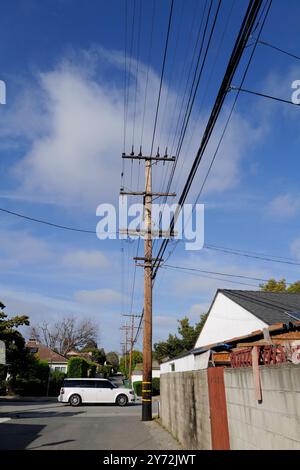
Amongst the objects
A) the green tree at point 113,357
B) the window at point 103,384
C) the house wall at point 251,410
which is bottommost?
the house wall at point 251,410

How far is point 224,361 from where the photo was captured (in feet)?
28.2

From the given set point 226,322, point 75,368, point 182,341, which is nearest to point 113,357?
point 182,341

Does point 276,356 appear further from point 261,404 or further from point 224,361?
point 224,361

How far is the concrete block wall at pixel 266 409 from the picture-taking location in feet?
13.2

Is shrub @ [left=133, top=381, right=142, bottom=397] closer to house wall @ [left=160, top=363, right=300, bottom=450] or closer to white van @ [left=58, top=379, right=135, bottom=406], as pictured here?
white van @ [left=58, top=379, right=135, bottom=406]

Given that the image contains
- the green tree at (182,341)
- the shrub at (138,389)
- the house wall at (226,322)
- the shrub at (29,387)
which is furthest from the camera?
the green tree at (182,341)

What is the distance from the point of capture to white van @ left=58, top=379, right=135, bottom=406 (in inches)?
954

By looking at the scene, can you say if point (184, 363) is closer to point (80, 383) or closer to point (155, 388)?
point (80, 383)

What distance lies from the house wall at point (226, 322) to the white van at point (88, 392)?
7.52m

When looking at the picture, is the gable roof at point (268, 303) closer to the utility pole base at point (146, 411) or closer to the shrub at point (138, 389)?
the utility pole base at point (146, 411)

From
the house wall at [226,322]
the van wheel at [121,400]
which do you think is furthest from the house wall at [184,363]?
the van wheel at [121,400]
